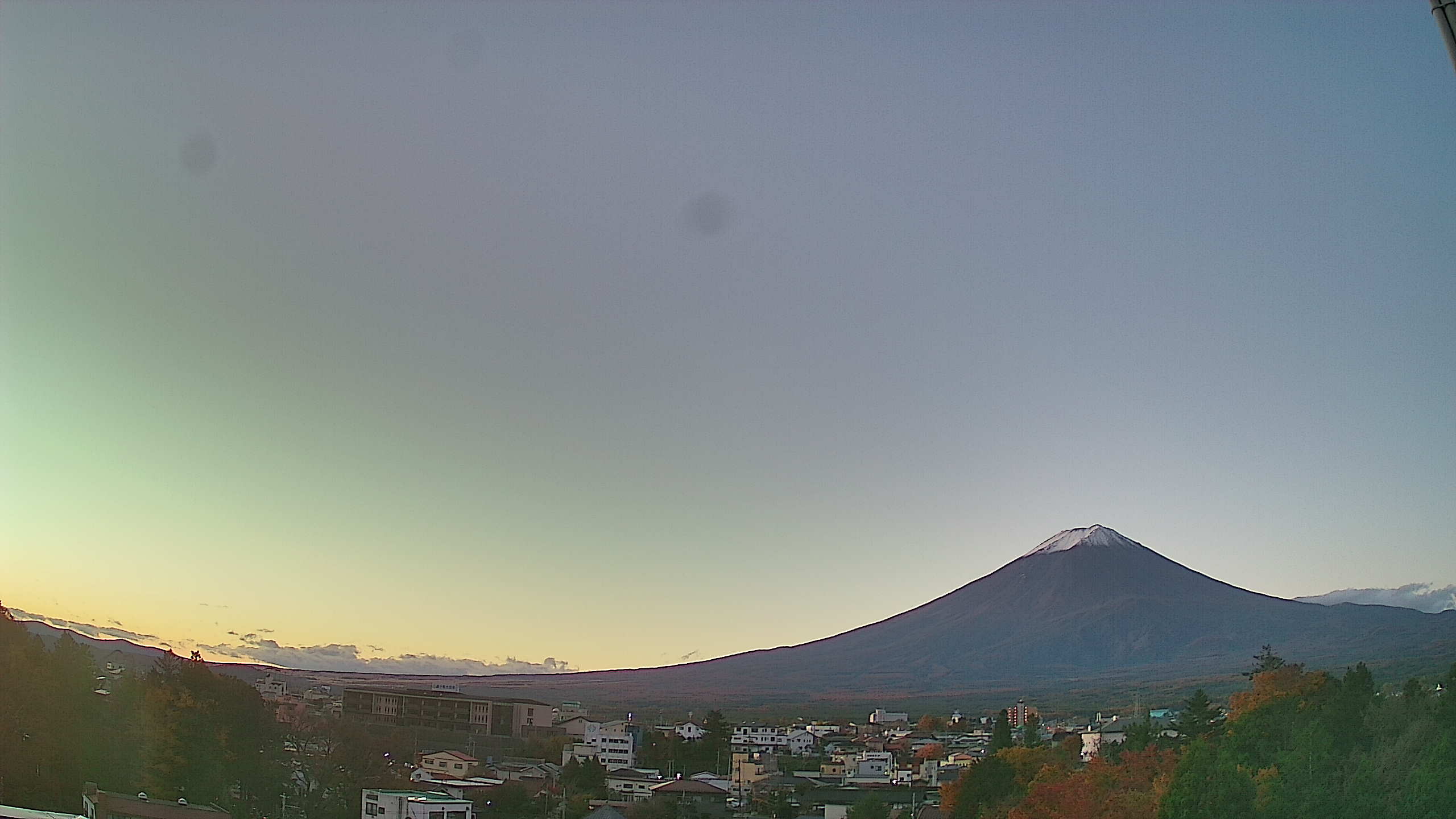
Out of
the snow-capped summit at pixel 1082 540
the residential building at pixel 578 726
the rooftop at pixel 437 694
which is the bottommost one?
the residential building at pixel 578 726

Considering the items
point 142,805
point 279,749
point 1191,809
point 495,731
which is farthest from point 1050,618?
point 142,805

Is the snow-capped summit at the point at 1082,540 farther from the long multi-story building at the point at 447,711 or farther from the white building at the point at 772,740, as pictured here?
the long multi-story building at the point at 447,711

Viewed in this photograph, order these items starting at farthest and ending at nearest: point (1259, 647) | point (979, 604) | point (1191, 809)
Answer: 1. point (979, 604)
2. point (1259, 647)
3. point (1191, 809)

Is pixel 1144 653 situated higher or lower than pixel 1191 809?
higher

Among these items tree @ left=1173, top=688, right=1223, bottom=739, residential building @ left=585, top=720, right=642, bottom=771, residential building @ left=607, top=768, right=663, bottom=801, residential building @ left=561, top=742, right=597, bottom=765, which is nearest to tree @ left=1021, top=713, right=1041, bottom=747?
tree @ left=1173, top=688, right=1223, bottom=739

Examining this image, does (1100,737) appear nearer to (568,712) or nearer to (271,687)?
(568,712)

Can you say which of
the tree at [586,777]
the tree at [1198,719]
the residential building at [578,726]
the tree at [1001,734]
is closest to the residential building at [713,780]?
the tree at [586,777]

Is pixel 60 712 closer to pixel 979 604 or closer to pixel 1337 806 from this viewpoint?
pixel 979 604
